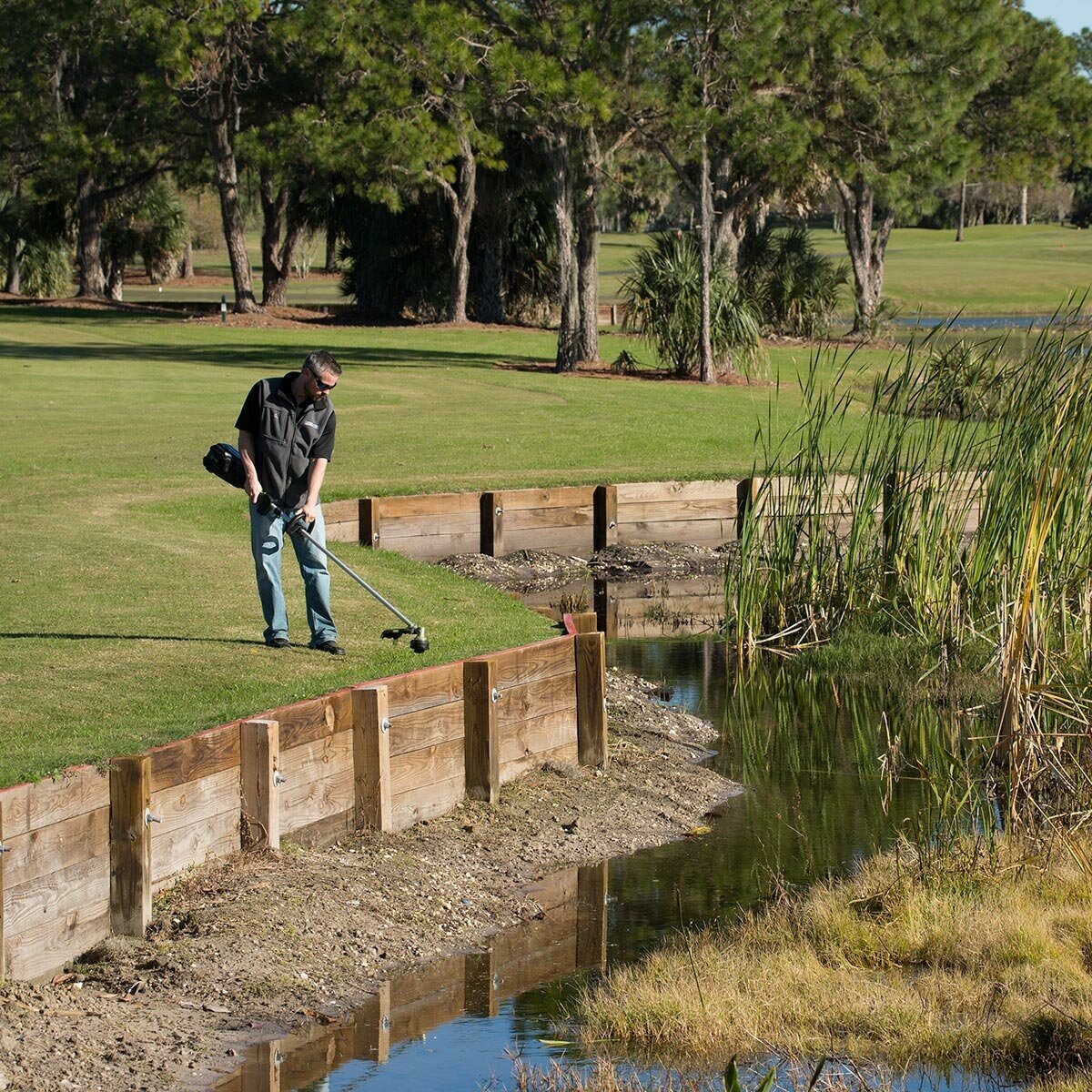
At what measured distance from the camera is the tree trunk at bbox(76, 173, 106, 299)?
47312 millimetres

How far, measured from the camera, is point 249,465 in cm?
963

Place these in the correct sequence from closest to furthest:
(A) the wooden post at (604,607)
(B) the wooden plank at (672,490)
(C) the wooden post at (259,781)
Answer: (C) the wooden post at (259,781), (A) the wooden post at (604,607), (B) the wooden plank at (672,490)

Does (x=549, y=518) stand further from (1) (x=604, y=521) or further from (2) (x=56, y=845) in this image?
(2) (x=56, y=845)

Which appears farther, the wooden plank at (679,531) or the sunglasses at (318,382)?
A: the wooden plank at (679,531)

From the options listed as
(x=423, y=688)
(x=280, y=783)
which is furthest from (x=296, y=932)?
(x=423, y=688)

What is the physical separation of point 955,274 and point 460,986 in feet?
220

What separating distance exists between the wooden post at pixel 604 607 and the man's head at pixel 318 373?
16.3 feet

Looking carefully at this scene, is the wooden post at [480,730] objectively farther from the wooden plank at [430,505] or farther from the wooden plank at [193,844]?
the wooden plank at [430,505]

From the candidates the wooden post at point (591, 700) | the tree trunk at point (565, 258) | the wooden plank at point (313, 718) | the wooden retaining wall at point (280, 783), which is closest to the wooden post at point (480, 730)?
Answer: the wooden retaining wall at point (280, 783)

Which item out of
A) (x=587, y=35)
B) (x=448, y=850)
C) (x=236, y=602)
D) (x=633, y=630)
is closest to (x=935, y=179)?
(x=587, y=35)

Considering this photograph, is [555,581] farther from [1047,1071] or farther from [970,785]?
[1047,1071]

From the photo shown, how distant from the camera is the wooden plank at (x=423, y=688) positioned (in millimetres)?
8609

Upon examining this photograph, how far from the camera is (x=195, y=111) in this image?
138ft

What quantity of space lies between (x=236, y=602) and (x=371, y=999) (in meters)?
5.11
